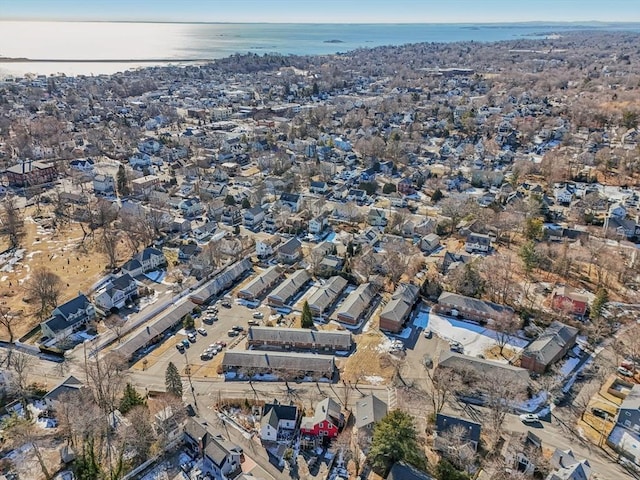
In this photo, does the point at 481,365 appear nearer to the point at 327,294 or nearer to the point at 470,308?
the point at 470,308

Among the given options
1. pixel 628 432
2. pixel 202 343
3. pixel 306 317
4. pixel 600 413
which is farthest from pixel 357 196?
pixel 628 432

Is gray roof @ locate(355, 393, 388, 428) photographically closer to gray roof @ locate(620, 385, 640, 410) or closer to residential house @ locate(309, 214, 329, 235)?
gray roof @ locate(620, 385, 640, 410)

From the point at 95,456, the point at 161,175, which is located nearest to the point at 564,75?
the point at 161,175

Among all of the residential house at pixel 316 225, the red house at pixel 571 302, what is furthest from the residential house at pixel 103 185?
the red house at pixel 571 302

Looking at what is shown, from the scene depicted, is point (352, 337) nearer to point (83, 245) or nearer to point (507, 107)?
point (83, 245)

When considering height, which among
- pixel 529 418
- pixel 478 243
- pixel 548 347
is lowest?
pixel 529 418

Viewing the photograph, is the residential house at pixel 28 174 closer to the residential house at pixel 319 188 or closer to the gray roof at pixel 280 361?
the residential house at pixel 319 188
